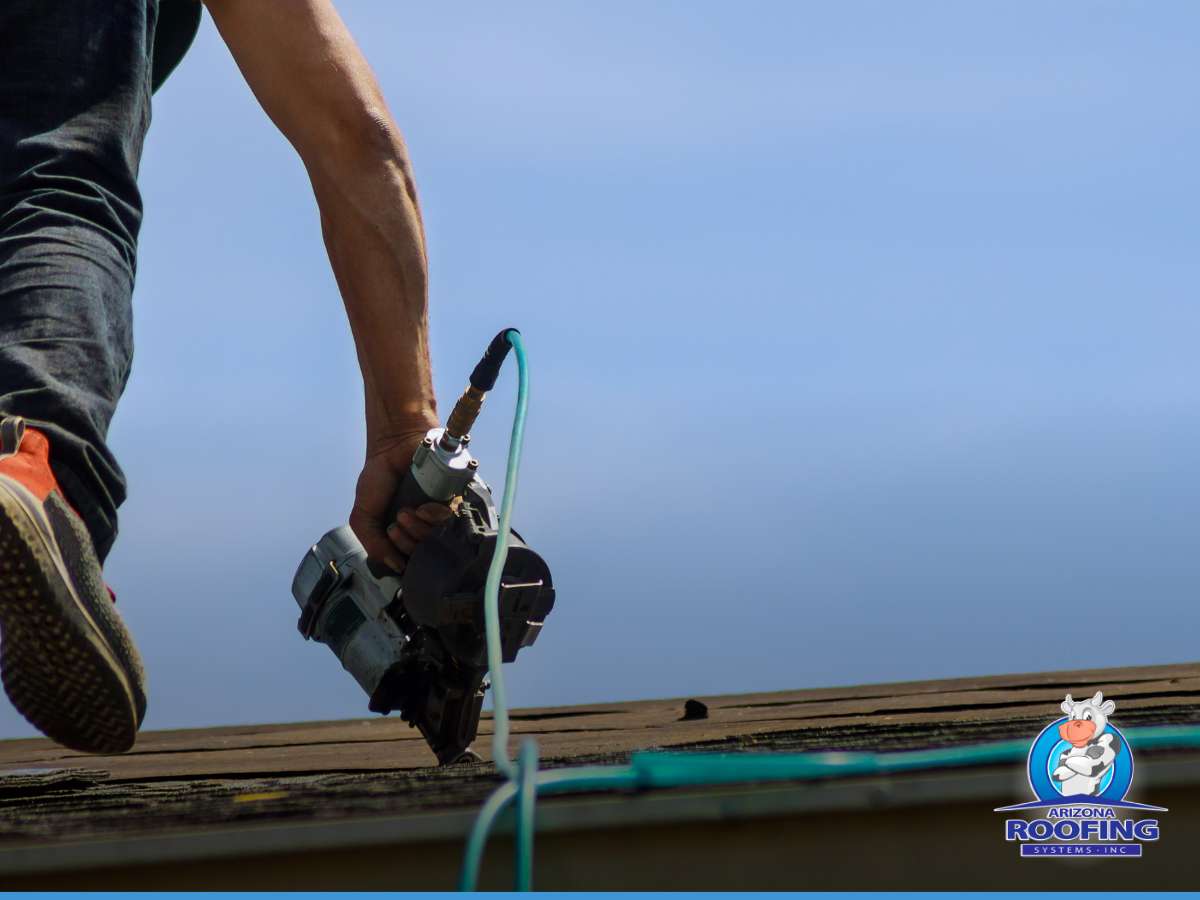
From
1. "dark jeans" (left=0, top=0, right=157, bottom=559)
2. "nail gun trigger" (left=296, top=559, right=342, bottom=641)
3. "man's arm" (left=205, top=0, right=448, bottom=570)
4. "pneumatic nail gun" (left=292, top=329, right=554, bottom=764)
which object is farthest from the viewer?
"nail gun trigger" (left=296, top=559, right=342, bottom=641)

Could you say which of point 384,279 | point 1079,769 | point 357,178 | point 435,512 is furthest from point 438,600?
point 1079,769

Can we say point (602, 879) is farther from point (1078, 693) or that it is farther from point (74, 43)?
point (1078, 693)

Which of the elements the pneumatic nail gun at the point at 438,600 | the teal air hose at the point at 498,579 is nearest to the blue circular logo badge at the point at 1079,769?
the teal air hose at the point at 498,579

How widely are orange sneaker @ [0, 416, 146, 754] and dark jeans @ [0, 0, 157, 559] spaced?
0.21 ft

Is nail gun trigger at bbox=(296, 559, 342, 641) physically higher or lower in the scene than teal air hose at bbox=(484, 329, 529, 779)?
higher

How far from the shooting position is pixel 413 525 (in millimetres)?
2008

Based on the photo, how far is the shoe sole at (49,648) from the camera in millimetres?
1378

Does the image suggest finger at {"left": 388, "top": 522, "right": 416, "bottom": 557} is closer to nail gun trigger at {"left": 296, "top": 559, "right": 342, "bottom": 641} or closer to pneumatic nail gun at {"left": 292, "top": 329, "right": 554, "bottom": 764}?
pneumatic nail gun at {"left": 292, "top": 329, "right": 554, "bottom": 764}

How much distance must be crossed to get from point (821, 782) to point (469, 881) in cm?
28

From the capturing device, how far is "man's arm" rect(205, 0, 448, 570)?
6.47 feet

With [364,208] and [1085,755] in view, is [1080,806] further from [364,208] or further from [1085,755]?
[364,208]

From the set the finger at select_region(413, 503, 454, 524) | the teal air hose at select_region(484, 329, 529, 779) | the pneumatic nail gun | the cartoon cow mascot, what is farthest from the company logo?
the finger at select_region(413, 503, 454, 524)

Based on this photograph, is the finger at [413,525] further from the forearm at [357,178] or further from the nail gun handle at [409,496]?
the forearm at [357,178]

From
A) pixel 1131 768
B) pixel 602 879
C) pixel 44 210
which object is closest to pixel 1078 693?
pixel 1131 768
